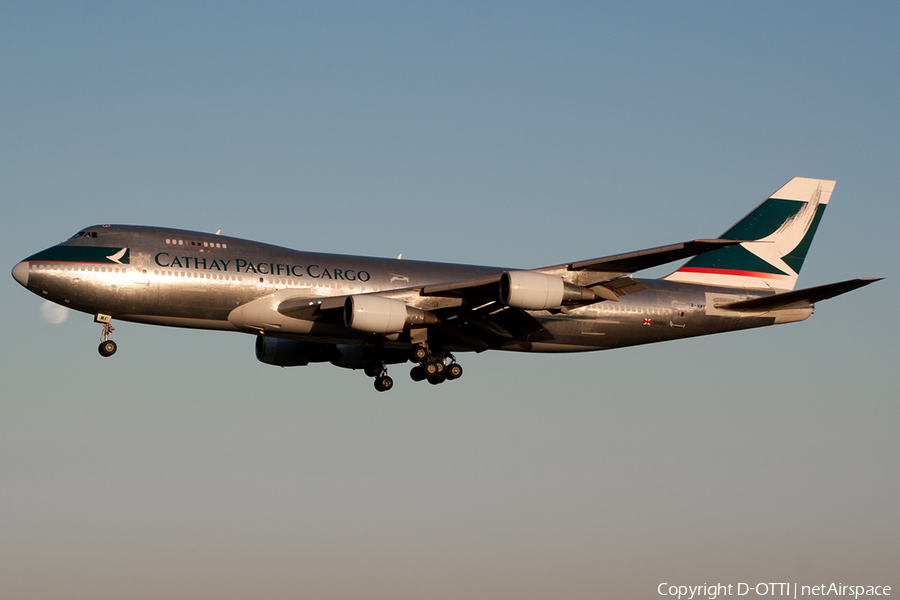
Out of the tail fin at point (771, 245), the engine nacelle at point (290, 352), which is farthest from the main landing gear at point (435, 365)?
the tail fin at point (771, 245)

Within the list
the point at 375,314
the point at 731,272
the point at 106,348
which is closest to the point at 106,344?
the point at 106,348

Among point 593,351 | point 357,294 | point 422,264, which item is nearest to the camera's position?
point 357,294

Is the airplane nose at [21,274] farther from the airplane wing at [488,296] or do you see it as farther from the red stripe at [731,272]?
the red stripe at [731,272]

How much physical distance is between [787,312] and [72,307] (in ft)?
93.1

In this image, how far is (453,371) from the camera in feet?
127

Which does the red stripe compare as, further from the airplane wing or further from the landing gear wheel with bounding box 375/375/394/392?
the landing gear wheel with bounding box 375/375/394/392

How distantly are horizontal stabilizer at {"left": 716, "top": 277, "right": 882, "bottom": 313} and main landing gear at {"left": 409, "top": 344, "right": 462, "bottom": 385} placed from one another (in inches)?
465

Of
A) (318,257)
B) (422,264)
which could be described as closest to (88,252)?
(318,257)

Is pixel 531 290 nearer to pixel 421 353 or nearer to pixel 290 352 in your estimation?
pixel 421 353

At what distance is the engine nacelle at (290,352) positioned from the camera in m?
42.3

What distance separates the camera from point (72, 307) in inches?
1369

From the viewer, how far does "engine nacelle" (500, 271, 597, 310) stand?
3359 centimetres

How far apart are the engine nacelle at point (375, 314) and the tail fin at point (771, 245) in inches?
556

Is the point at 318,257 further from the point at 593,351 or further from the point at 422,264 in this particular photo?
the point at 593,351
